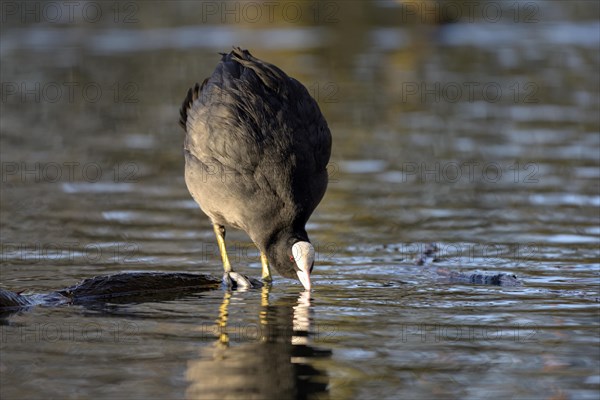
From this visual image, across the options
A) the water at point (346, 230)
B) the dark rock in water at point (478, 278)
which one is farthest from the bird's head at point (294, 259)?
the dark rock in water at point (478, 278)

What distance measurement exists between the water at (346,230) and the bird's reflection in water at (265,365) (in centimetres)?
2

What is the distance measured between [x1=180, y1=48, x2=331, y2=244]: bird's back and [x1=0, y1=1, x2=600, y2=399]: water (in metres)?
0.58

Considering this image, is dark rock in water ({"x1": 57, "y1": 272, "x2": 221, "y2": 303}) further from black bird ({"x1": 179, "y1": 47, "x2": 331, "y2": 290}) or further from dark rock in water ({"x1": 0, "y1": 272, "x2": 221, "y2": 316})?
black bird ({"x1": 179, "y1": 47, "x2": 331, "y2": 290})

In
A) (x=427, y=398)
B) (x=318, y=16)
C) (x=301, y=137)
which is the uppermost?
(x=318, y=16)

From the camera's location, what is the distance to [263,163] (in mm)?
7688

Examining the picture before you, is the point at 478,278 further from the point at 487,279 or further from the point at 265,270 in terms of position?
the point at 265,270

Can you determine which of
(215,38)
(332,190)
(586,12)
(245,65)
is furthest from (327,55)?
(245,65)

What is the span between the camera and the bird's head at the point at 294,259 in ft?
24.4

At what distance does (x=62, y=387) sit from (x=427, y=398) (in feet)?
5.59

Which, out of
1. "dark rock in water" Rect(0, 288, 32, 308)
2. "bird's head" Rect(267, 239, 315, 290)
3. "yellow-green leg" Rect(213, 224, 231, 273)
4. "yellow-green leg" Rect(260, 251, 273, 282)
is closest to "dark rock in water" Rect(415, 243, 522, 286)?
"bird's head" Rect(267, 239, 315, 290)

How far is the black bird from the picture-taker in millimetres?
7664

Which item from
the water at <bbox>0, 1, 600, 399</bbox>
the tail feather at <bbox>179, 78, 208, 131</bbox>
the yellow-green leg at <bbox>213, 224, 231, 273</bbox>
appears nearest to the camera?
the water at <bbox>0, 1, 600, 399</bbox>

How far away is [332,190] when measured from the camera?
35.3ft

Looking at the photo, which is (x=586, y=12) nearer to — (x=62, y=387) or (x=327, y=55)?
(x=327, y=55)
